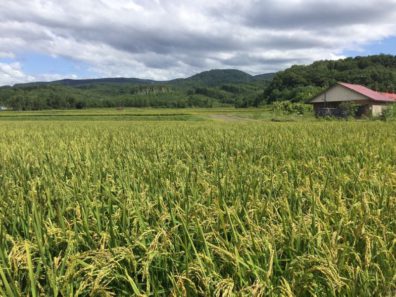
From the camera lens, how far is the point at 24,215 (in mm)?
2631

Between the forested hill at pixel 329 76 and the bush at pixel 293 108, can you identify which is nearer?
the bush at pixel 293 108

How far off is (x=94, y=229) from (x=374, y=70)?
104m

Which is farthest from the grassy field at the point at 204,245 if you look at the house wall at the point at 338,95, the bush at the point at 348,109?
the house wall at the point at 338,95

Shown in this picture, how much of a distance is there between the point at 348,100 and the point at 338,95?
359 cm

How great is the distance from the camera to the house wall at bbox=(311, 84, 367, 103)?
182 ft

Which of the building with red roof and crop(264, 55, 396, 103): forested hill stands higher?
crop(264, 55, 396, 103): forested hill

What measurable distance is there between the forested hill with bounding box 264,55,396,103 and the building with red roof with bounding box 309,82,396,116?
2916 cm

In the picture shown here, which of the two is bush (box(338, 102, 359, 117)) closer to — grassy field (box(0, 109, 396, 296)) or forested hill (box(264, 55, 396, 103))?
forested hill (box(264, 55, 396, 103))

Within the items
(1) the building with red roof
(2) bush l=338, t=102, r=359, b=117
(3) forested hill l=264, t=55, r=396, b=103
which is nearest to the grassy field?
(2) bush l=338, t=102, r=359, b=117

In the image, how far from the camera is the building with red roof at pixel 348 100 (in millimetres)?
49469

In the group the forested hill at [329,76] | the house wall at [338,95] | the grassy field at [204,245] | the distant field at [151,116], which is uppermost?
the forested hill at [329,76]

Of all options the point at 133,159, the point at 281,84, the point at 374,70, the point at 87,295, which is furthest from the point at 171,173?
the point at 281,84

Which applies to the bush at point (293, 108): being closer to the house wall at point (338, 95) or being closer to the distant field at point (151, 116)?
the distant field at point (151, 116)

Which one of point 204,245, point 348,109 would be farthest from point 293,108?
point 204,245
